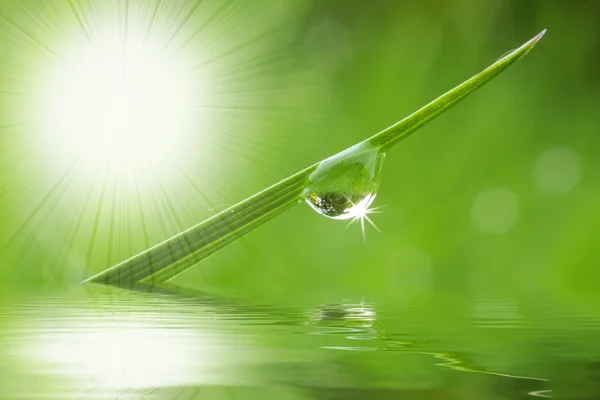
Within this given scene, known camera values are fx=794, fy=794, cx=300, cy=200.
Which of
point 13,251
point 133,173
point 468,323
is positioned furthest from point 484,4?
point 13,251

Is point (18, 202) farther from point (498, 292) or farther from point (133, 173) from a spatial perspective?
point (498, 292)

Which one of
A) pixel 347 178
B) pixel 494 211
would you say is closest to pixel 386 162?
pixel 494 211

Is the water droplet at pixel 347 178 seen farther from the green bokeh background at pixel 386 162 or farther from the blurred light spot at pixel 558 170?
the blurred light spot at pixel 558 170

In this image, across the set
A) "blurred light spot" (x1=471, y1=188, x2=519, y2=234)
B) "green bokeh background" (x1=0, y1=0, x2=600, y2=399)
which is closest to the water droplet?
"green bokeh background" (x1=0, y1=0, x2=600, y2=399)

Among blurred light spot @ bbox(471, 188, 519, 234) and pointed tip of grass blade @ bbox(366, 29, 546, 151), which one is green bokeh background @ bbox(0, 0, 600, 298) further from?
pointed tip of grass blade @ bbox(366, 29, 546, 151)

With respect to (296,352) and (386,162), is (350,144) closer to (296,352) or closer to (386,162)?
(386,162)
